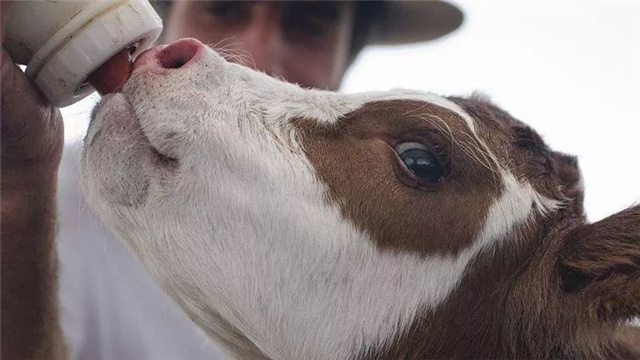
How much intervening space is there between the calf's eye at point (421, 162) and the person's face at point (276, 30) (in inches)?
66.1

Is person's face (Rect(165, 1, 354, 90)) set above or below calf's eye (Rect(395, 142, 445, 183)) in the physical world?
below

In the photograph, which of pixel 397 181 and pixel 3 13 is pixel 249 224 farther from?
pixel 3 13

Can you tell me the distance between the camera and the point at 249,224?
1.92 metres

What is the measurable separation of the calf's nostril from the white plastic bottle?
0.39 ft

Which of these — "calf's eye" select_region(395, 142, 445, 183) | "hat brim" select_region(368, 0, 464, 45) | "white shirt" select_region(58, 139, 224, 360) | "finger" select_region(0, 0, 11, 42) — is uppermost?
"finger" select_region(0, 0, 11, 42)

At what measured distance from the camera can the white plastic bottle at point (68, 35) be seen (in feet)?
5.69

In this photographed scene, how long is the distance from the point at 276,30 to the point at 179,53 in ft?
6.27

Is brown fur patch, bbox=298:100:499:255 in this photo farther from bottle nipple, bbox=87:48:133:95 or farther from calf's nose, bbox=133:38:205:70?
bottle nipple, bbox=87:48:133:95

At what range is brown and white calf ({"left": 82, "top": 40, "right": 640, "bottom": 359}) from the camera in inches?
73.3

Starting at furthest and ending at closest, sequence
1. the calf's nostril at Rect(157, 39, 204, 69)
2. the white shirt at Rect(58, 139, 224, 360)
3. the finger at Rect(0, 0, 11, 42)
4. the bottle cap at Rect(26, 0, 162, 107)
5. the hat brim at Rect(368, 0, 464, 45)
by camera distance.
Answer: the hat brim at Rect(368, 0, 464, 45)
the white shirt at Rect(58, 139, 224, 360)
the calf's nostril at Rect(157, 39, 204, 69)
the bottle cap at Rect(26, 0, 162, 107)
the finger at Rect(0, 0, 11, 42)

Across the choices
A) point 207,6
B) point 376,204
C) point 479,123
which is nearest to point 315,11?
point 207,6

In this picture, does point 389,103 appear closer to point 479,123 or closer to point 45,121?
point 479,123

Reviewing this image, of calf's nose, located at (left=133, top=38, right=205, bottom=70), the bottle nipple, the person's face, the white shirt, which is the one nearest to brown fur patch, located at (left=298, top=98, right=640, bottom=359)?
calf's nose, located at (left=133, top=38, right=205, bottom=70)

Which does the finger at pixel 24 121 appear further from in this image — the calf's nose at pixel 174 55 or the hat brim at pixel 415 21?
the hat brim at pixel 415 21
